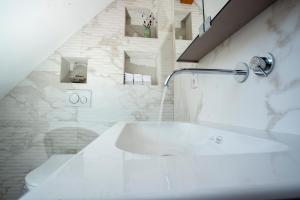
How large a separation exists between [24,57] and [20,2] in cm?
58

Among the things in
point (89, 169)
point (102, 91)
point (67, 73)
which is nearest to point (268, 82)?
point (89, 169)

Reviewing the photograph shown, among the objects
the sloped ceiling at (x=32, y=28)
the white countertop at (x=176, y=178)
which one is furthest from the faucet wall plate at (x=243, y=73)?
the sloped ceiling at (x=32, y=28)

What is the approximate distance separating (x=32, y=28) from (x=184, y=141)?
1317mm

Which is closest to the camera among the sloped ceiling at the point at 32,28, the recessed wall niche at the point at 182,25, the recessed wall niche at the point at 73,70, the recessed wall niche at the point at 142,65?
the sloped ceiling at the point at 32,28

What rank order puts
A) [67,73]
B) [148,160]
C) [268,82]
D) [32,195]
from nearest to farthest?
[32,195]
[148,160]
[268,82]
[67,73]

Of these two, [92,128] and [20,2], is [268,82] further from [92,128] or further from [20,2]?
[92,128]

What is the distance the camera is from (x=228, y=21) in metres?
0.75

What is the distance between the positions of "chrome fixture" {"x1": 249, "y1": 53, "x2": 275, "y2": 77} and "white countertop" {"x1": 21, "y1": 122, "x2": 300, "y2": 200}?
16.7 inches

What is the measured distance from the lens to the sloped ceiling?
1.11 m

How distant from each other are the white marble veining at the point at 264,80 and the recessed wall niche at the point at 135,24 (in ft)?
3.78

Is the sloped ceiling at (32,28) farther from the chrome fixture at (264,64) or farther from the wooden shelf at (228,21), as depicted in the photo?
the chrome fixture at (264,64)

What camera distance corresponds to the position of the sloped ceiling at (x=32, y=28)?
1109mm

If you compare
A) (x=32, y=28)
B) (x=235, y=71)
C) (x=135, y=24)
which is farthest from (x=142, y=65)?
(x=235, y=71)

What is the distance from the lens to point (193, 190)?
0.18 meters
